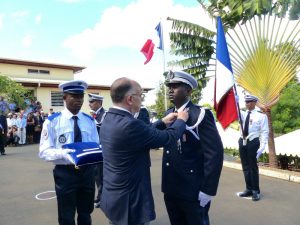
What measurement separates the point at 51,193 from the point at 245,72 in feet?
22.5

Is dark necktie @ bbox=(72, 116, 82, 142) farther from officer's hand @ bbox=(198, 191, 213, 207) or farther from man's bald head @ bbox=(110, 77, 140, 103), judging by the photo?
officer's hand @ bbox=(198, 191, 213, 207)

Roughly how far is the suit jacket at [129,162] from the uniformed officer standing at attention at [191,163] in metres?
0.30

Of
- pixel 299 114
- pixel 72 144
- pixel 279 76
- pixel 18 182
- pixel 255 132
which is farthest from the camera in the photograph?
pixel 299 114

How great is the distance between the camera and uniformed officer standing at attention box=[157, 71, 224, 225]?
9.73 ft

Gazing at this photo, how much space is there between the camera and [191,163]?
309cm

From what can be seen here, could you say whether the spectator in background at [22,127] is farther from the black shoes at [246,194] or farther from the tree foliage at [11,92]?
the black shoes at [246,194]

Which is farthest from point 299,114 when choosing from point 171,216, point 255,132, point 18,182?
point 171,216

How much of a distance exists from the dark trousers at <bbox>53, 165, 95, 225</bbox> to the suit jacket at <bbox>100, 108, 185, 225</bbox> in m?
0.96

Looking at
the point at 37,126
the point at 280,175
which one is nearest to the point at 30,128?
the point at 37,126

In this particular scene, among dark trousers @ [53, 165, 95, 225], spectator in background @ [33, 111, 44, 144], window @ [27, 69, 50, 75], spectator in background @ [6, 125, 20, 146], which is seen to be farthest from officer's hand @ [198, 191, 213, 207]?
window @ [27, 69, 50, 75]

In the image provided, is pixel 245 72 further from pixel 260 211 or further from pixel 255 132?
pixel 260 211

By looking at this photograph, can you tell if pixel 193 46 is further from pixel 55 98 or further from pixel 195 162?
pixel 55 98

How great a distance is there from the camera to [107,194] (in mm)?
2867

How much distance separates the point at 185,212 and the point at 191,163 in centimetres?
45
